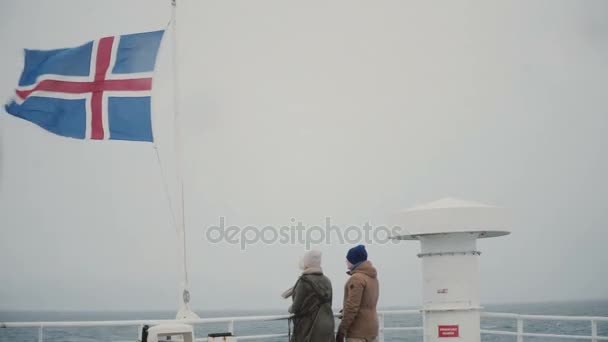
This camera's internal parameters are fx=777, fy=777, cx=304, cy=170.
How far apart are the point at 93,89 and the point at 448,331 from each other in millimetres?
5844

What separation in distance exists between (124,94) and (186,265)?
116 inches

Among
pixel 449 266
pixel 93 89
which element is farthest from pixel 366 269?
pixel 93 89

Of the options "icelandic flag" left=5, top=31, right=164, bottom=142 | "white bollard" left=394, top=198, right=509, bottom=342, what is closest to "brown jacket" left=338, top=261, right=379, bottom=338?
"white bollard" left=394, top=198, right=509, bottom=342

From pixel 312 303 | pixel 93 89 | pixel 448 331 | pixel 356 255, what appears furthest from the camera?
pixel 93 89

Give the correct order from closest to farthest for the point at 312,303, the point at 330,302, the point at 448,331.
Answer: the point at 312,303 < the point at 330,302 < the point at 448,331

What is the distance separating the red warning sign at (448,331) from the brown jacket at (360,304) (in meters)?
0.69

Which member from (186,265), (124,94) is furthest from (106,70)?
(186,265)

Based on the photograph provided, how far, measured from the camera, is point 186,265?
870 cm

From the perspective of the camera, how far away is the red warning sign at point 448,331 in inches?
313

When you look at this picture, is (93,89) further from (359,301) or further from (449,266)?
(449,266)

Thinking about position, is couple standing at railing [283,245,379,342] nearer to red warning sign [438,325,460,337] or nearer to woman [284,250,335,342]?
woman [284,250,335,342]

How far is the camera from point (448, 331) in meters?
7.96

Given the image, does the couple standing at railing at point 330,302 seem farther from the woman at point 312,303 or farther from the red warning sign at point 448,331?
the red warning sign at point 448,331

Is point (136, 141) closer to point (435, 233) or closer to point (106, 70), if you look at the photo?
point (106, 70)
